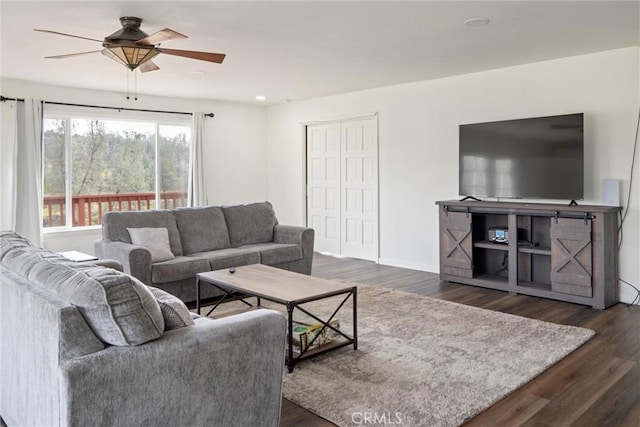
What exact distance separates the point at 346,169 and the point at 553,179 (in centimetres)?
319

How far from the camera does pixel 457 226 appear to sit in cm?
552

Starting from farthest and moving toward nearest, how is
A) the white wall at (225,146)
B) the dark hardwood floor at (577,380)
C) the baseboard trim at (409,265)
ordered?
1. the white wall at (225,146)
2. the baseboard trim at (409,265)
3. the dark hardwood floor at (577,380)

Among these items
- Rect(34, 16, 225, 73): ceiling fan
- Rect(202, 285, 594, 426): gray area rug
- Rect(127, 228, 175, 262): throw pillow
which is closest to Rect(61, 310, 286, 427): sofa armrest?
Rect(202, 285, 594, 426): gray area rug

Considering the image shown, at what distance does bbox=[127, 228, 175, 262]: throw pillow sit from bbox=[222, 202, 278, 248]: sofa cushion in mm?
888

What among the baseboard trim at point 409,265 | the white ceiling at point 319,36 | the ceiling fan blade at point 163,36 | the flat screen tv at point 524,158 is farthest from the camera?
the baseboard trim at point 409,265

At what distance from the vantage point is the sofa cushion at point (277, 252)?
5246 millimetres

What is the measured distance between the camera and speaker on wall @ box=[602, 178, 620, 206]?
470cm

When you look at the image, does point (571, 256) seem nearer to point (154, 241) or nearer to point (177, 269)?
point (177, 269)

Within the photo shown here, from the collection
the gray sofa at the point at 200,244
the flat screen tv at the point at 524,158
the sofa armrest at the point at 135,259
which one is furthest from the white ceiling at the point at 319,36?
the sofa armrest at the point at 135,259

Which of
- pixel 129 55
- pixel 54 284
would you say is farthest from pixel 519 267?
pixel 54 284

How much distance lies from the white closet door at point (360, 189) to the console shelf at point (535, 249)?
1.52m

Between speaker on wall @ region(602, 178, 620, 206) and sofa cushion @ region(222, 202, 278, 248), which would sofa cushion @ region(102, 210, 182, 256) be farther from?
speaker on wall @ region(602, 178, 620, 206)

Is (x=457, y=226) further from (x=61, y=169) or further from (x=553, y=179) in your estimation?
(x=61, y=169)

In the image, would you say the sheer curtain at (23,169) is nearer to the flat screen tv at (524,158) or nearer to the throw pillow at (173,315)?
the throw pillow at (173,315)
